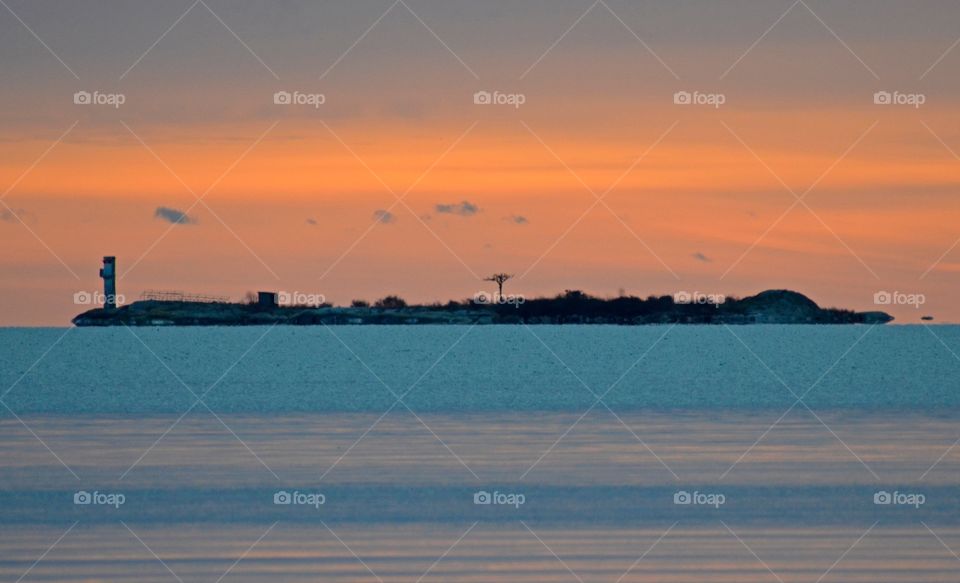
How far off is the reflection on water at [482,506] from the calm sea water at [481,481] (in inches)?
1.6

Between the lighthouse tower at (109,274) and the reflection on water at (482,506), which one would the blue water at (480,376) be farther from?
the lighthouse tower at (109,274)

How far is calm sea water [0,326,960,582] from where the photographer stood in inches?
547

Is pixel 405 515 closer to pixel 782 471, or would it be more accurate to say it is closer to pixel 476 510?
pixel 476 510

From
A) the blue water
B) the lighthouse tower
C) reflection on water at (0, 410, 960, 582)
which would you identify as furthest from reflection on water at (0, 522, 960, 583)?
the lighthouse tower

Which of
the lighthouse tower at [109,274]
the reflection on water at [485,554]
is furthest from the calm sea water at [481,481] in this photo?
the lighthouse tower at [109,274]

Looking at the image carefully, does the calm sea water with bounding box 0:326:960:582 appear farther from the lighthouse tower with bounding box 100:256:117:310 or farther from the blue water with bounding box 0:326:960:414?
the lighthouse tower with bounding box 100:256:117:310

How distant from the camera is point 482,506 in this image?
1667cm

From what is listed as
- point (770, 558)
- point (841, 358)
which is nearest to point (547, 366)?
point (841, 358)

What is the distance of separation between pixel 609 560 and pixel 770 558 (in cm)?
140

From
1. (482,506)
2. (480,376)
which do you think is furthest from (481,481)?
(480,376)

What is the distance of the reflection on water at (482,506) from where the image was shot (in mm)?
13680

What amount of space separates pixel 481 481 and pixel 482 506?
5.44 ft

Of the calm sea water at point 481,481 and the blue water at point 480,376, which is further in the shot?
the blue water at point 480,376

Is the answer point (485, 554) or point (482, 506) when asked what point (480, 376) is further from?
point (485, 554)
